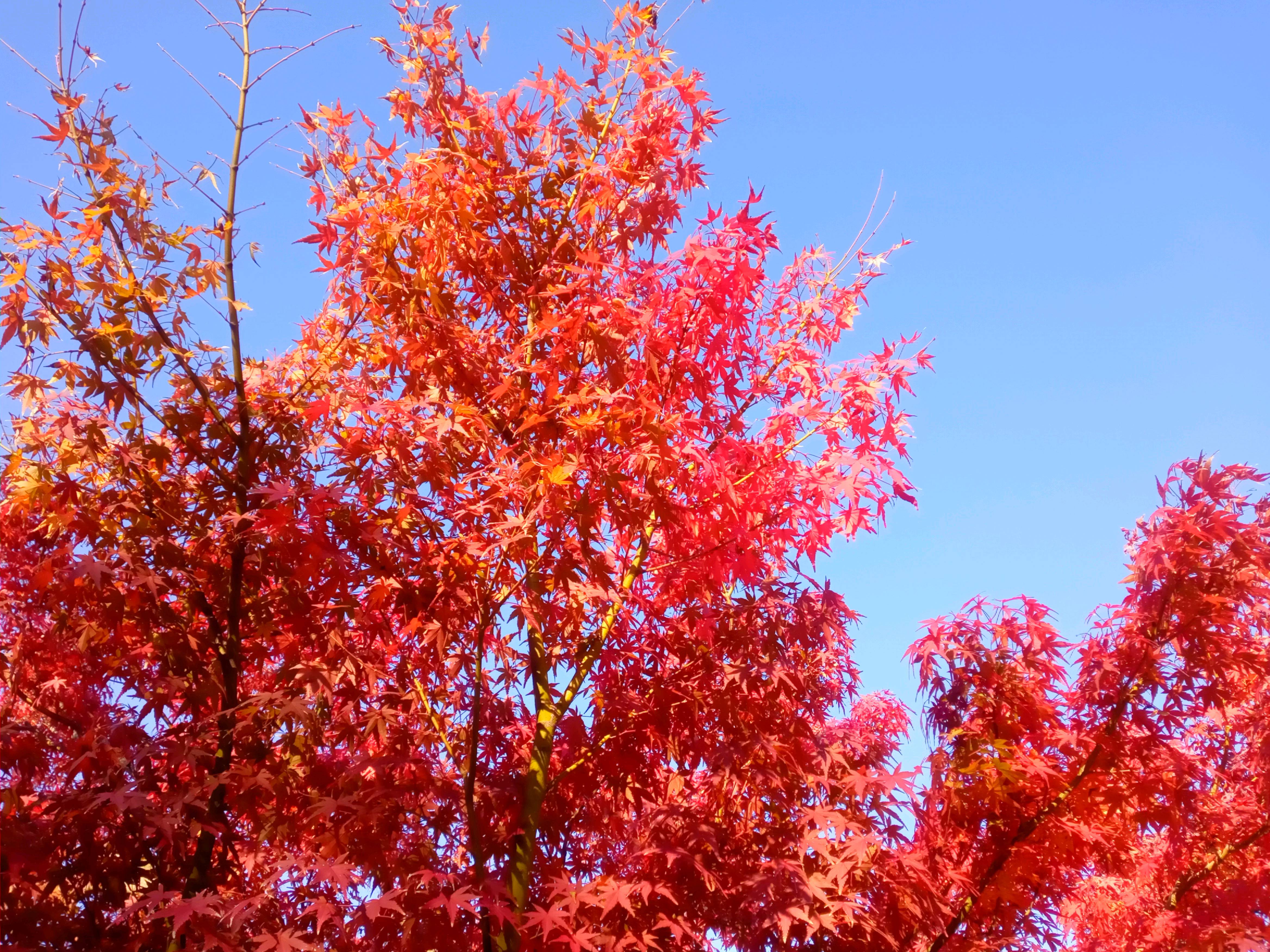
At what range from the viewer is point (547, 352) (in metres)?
5.44

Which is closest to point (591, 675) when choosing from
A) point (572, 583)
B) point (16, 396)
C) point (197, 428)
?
point (572, 583)

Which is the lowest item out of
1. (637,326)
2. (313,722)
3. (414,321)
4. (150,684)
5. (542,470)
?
(313,722)

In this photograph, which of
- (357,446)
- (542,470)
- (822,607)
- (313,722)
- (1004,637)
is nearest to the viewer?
(313,722)

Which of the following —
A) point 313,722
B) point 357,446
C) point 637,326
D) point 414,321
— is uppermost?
point 414,321

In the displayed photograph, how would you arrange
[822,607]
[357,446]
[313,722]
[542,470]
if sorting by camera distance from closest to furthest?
1. [313,722]
2. [542,470]
3. [357,446]
4. [822,607]

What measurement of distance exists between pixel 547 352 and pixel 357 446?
136cm

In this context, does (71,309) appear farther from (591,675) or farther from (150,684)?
(591,675)

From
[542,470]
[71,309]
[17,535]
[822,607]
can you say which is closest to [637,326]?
[542,470]

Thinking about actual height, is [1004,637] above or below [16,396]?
below

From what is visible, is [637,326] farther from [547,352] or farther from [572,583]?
[572,583]

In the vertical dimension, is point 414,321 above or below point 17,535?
above

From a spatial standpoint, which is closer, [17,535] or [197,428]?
[197,428]

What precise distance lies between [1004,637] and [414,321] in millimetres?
3913

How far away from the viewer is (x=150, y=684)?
4719 mm
